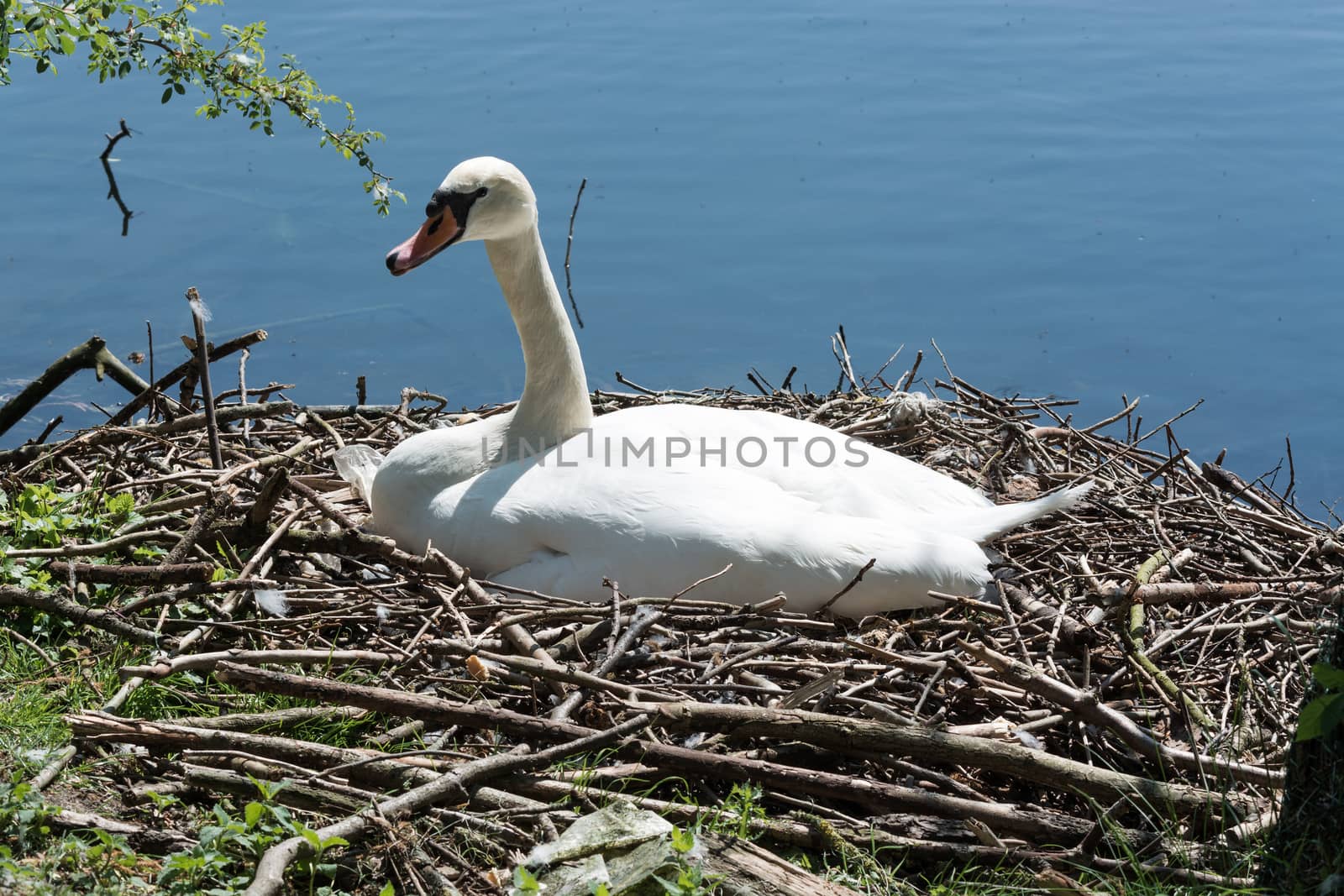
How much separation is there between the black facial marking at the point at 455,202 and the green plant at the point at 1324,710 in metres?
3.50

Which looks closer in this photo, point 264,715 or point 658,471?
point 264,715

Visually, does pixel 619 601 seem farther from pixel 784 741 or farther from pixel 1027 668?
pixel 1027 668

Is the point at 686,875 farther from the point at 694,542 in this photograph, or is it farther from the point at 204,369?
the point at 204,369

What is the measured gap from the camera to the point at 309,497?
4949 millimetres

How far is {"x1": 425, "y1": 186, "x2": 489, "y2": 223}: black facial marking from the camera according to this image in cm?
498

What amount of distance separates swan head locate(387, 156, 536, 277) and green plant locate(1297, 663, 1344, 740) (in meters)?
3.35

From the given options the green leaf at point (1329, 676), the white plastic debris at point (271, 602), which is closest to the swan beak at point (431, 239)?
the white plastic debris at point (271, 602)

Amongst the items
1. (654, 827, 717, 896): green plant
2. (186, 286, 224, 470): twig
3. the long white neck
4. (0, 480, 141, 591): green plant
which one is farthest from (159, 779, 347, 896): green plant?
the long white neck

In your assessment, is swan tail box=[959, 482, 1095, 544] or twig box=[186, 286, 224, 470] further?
twig box=[186, 286, 224, 470]

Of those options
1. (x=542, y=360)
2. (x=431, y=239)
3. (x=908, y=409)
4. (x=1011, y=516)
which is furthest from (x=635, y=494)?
(x=908, y=409)

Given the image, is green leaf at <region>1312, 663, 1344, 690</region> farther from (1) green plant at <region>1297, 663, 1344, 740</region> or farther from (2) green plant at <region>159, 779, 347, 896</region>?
(2) green plant at <region>159, 779, 347, 896</region>

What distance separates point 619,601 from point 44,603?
204 centimetres

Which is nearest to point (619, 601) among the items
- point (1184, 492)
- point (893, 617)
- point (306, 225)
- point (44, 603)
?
point (893, 617)

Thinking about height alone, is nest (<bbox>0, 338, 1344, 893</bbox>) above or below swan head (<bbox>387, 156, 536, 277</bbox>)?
below
